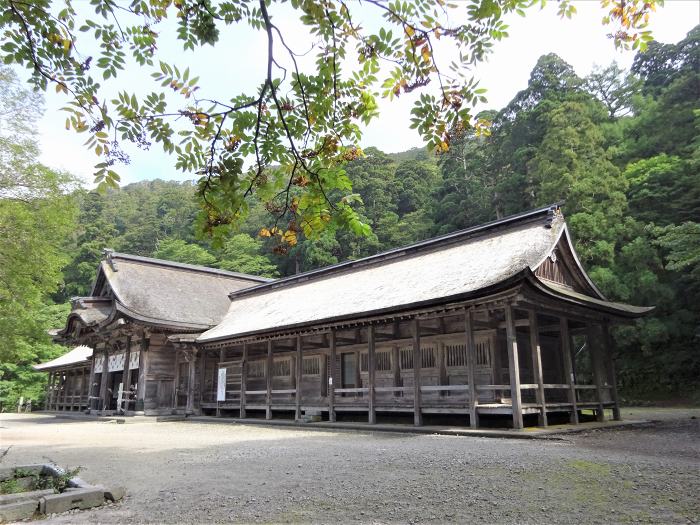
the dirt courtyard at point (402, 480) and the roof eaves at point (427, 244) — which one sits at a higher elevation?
the roof eaves at point (427, 244)

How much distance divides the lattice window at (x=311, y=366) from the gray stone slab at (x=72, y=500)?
12.9 meters

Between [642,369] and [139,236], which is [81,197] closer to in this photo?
[642,369]

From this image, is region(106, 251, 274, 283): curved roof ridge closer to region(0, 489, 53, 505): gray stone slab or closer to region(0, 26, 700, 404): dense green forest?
region(0, 26, 700, 404): dense green forest

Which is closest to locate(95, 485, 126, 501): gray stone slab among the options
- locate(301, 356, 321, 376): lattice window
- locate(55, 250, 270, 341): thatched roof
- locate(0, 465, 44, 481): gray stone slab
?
locate(0, 465, 44, 481): gray stone slab

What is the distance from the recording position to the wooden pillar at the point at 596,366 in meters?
14.0

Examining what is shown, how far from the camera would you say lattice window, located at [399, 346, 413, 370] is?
15656 mm

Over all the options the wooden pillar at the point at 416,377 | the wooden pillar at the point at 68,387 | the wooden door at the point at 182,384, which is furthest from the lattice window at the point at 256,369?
the wooden pillar at the point at 68,387

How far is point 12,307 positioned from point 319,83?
15540 millimetres

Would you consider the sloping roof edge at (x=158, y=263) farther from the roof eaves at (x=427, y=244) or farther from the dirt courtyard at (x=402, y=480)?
the dirt courtyard at (x=402, y=480)

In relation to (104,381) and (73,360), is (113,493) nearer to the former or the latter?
(104,381)

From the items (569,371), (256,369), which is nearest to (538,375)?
(569,371)

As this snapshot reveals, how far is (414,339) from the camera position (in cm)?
1369

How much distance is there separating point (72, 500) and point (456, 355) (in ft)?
36.7

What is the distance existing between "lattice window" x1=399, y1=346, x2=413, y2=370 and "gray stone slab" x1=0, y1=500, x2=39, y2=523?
11.8 meters
